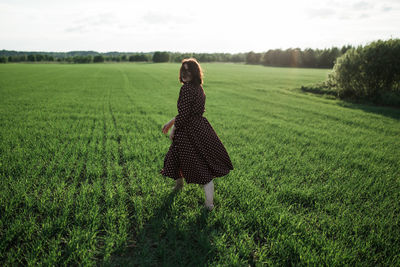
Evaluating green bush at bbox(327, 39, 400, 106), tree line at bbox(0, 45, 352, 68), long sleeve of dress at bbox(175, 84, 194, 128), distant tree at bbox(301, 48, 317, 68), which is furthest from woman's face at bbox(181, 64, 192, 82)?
distant tree at bbox(301, 48, 317, 68)

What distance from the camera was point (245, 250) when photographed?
2.69 metres

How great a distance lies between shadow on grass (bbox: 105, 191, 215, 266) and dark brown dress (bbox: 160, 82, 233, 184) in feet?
2.12

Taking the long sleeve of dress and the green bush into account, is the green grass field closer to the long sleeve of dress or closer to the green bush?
the long sleeve of dress

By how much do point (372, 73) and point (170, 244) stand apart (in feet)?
59.0

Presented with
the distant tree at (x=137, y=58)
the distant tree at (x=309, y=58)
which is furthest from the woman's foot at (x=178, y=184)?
the distant tree at (x=137, y=58)

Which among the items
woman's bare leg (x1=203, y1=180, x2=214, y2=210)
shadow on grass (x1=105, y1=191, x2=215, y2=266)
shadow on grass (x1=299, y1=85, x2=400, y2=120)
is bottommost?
shadow on grass (x1=105, y1=191, x2=215, y2=266)

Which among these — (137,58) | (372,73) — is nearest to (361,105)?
(372,73)

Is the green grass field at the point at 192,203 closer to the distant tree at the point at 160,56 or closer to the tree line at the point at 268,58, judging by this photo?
the tree line at the point at 268,58

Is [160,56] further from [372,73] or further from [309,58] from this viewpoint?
[372,73]

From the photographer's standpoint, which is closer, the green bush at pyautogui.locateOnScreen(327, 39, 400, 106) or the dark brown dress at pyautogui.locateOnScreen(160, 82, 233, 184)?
the dark brown dress at pyautogui.locateOnScreen(160, 82, 233, 184)

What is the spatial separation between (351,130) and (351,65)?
403 inches

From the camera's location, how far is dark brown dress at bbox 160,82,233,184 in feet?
10.2

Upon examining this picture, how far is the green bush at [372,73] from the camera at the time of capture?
14.0 meters

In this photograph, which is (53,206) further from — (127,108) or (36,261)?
(127,108)
